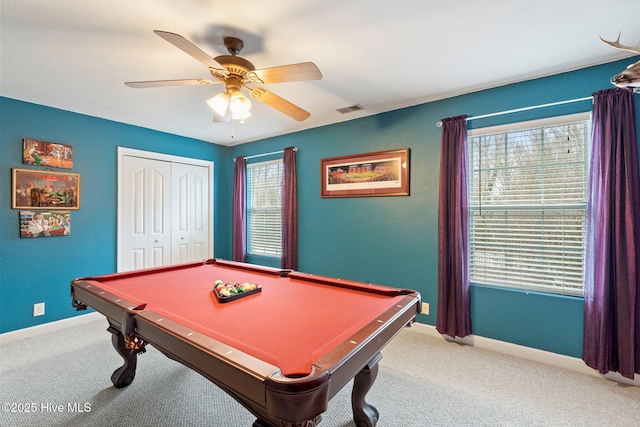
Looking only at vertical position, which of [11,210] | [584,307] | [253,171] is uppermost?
[253,171]

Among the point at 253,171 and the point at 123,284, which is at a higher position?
the point at 253,171

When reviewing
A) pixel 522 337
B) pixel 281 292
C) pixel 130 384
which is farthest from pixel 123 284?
pixel 522 337

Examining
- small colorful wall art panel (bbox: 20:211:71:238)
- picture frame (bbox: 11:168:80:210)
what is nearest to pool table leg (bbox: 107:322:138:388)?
small colorful wall art panel (bbox: 20:211:71:238)

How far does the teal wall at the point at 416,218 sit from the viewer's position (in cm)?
236

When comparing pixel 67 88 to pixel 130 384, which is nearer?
pixel 130 384

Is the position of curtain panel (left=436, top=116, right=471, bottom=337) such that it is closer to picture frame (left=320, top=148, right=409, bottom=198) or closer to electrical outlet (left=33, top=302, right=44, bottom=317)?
picture frame (left=320, top=148, right=409, bottom=198)

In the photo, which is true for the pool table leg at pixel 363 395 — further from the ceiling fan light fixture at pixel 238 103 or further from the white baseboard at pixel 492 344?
the ceiling fan light fixture at pixel 238 103

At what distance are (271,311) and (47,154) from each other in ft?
10.7

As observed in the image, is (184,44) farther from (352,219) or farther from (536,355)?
(536,355)

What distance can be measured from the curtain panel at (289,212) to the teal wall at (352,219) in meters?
0.09

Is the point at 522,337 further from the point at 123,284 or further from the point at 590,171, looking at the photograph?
the point at 123,284

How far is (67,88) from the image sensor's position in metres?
2.62

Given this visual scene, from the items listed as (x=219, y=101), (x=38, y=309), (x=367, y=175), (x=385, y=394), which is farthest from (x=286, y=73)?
(x=38, y=309)

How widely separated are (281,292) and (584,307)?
92.9 inches
